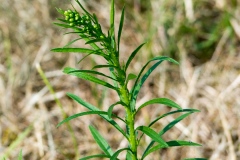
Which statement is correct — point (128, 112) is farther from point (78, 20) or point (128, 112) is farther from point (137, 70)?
point (137, 70)

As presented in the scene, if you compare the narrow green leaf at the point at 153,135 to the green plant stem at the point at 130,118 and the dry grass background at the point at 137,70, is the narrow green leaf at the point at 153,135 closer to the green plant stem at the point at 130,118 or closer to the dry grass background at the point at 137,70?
the green plant stem at the point at 130,118

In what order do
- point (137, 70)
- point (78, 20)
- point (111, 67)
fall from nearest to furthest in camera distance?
point (78, 20) → point (111, 67) → point (137, 70)

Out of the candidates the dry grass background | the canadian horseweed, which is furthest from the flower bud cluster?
the dry grass background

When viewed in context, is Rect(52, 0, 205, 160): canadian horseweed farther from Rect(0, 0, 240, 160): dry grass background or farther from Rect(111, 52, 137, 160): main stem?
Rect(0, 0, 240, 160): dry grass background

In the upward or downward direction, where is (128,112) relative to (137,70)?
downward

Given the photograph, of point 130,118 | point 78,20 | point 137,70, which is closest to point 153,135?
point 130,118

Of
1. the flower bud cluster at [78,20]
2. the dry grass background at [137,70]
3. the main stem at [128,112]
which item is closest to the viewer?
the flower bud cluster at [78,20]

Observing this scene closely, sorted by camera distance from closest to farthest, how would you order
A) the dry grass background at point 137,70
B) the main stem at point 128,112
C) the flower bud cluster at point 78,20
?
the flower bud cluster at point 78,20, the main stem at point 128,112, the dry grass background at point 137,70

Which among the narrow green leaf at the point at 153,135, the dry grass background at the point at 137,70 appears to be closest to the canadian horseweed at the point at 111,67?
the narrow green leaf at the point at 153,135
